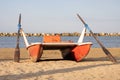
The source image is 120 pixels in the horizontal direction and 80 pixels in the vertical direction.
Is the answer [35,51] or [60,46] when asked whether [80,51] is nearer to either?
[60,46]

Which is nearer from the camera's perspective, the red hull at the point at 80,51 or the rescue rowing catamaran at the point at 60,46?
the rescue rowing catamaran at the point at 60,46

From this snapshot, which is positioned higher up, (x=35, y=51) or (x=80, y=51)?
(x=80, y=51)

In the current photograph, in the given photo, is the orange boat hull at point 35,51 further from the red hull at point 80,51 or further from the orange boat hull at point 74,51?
the red hull at point 80,51

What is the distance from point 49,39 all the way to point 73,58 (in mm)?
1443

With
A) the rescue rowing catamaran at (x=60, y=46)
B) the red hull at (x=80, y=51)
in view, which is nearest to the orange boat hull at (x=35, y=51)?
the rescue rowing catamaran at (x=60, y=46)

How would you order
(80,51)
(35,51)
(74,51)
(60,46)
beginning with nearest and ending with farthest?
(35,51) < (80,51) < (60,46) < (74,51)

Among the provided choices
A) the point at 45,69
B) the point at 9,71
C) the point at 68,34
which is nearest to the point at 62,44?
the point at 45,69

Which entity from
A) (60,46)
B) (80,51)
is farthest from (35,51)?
(80,51)

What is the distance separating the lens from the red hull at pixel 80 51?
49.7ft

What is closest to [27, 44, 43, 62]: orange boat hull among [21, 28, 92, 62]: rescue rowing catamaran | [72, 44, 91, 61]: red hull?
[21, 28, 92, 62]: rescue rowing catamaran

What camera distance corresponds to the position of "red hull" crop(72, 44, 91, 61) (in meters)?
15.1

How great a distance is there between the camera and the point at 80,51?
15.4 meters

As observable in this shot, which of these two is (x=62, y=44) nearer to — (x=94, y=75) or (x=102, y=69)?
(x=102, y=69)

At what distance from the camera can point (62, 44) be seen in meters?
14.9
